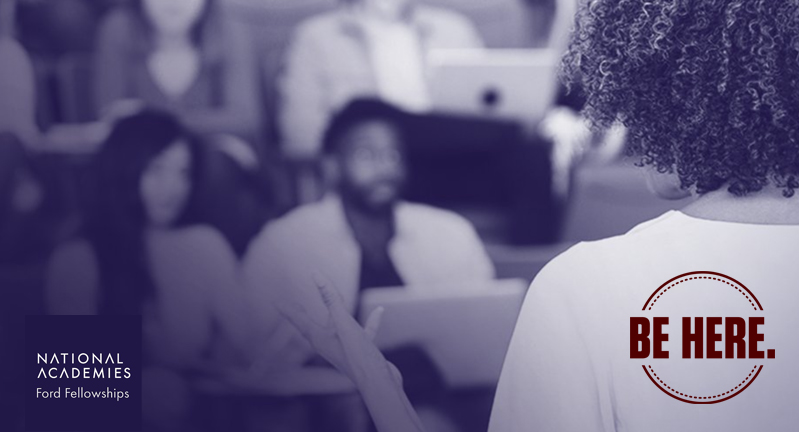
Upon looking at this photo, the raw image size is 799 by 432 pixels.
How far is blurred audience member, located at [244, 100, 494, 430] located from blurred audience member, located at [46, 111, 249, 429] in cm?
9

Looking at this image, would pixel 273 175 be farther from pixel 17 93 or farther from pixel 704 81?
pixel 704 81

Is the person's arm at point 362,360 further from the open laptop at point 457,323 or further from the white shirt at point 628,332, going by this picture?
the white shirt at point 628,332

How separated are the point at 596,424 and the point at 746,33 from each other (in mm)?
685

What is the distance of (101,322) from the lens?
184 cm

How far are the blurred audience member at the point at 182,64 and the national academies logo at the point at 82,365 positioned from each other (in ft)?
1.48

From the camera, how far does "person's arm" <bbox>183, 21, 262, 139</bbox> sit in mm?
1830

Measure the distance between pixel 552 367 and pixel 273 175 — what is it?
70 cm

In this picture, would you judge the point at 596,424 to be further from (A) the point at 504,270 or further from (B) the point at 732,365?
(A) the point at 504,270

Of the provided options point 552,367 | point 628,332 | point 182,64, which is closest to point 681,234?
point 628,332

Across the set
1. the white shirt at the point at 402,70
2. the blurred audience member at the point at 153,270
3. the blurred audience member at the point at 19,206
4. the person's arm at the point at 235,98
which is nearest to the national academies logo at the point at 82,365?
the blurred audience member at the point at 153,270

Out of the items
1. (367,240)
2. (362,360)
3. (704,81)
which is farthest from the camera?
(367,240)

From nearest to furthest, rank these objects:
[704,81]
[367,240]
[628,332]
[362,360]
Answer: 1. [704,81]
2. [628,332]
3. [362,360]
4. [367,240]

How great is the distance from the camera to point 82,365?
6.01 feet

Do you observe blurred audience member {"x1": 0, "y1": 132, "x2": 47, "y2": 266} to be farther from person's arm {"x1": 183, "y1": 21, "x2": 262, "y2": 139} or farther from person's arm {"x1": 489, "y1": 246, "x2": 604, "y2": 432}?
person's arm {"x1": 489, "y1": 246, "x2": 604, "y2": 432}
